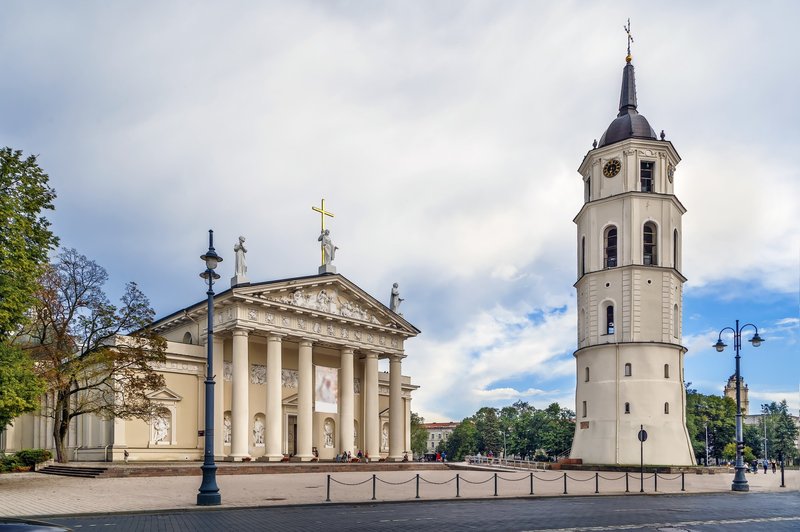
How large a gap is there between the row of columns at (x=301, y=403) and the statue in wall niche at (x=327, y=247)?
21.7 ft

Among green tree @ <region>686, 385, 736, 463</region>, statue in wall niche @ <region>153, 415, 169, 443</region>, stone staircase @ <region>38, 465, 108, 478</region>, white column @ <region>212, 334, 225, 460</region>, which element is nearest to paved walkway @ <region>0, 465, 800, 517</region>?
stone staircase @ <region>38, 465, 108, 478</region>

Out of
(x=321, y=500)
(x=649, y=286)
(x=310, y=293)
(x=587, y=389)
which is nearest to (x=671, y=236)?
(x=649, y=286)

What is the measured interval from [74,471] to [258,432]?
16573 mm

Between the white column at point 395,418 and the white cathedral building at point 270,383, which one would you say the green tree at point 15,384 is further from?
the white column at point 395,418

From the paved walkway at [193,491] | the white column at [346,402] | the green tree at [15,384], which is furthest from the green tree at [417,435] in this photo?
the green tree at [15,384]

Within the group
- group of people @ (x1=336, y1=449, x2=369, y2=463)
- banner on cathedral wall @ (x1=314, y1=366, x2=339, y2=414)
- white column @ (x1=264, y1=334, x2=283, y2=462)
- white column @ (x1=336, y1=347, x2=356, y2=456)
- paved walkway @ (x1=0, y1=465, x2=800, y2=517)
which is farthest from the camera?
white column @ (x1=336, y1=347, x2=356, y2=456)

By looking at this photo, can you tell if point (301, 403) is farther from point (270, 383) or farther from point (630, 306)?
point (630, 306)

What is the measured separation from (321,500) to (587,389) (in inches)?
1532

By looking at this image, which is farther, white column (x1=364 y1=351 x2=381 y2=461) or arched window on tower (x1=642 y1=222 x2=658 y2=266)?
arched window on tower (x1=642 y1=222 x2=658 y2=266)

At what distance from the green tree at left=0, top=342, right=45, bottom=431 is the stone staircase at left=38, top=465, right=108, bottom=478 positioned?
6.02 meters

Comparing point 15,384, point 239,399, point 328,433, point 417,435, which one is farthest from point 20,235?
point 417,435

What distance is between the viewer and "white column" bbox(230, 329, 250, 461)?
4653cm

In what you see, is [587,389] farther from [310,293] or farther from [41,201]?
[41,201]

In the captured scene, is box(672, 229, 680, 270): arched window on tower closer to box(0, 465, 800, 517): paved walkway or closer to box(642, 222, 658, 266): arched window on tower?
box(642, 222, 658, 266): arched window on tower
